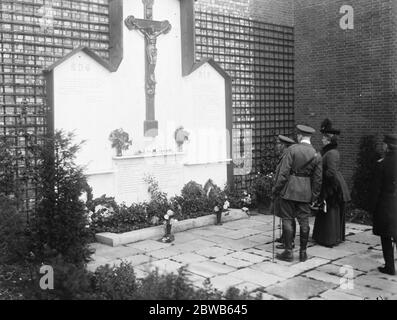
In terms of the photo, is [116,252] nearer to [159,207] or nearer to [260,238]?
[159,207]

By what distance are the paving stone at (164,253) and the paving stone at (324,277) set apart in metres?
2.02

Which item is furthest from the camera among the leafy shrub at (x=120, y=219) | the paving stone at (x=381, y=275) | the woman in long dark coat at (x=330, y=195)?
the leafy shrub at (x=120, y=219)

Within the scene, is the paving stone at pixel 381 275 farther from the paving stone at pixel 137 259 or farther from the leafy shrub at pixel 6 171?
the leafy shrub at pixel 6 171

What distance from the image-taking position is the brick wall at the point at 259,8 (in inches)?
415

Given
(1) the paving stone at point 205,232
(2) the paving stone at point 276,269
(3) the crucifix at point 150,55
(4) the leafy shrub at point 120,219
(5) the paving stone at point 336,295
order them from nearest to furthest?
1. (5) the paving stone at point 336,295
2. (2) the paving stone at point 276,269
3. (4) the leafy shrub at point 120,219
4. (1) the paving stone at point 205,232
5. (3) the crucifix at point 150,55

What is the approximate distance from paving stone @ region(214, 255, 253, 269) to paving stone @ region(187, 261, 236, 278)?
12 cm

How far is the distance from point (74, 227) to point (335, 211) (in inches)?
160

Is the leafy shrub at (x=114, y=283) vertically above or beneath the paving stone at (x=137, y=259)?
above

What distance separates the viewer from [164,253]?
6.90 metres

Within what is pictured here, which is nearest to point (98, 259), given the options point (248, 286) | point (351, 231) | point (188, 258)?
point (188, 258)

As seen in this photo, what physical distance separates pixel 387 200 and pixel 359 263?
1079 millimetres

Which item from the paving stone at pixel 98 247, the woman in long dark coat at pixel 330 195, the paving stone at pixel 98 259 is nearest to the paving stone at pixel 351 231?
the woman in long dark coat at pixel 330 195

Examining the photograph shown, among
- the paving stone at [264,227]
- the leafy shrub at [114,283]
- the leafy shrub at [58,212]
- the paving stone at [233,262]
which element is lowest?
the paving stone at [264,227]
